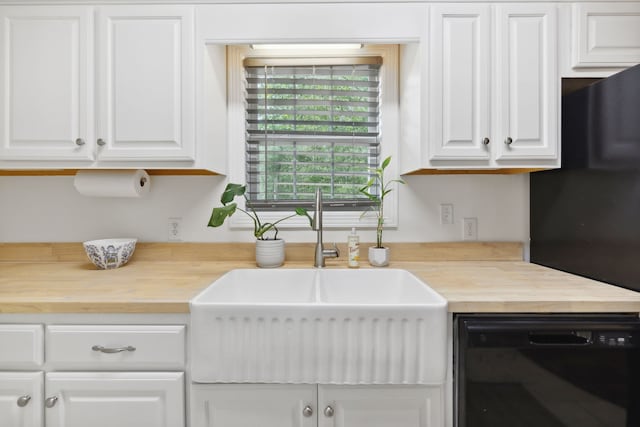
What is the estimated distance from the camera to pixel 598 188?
1.31 metres

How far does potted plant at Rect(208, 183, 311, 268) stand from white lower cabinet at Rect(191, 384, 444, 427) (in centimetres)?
65

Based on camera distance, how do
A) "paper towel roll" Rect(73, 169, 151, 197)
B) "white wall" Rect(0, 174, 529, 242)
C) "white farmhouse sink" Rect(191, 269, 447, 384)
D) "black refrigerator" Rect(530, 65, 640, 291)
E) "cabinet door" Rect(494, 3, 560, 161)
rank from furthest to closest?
"white wall" Rect(0, 174, 529, 242) → "paper towel roll" Rect(73, 169, 151, 197) → "cabinet door" Rect(494, 3, 560, 161) → "black refrigerator" Rect(530, 65, 640, 291) → "white farmhouse sink" Rect(191, 269, 447, 384)

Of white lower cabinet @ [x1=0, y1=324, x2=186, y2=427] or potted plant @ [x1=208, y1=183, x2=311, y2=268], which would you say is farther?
potted plant @ [x1=208, y1=183, x2=311, y2=268]

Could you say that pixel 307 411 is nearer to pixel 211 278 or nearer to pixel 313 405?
pixel 313 405

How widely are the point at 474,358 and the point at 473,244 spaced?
848mm

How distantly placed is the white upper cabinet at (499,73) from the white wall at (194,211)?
1.27 feet

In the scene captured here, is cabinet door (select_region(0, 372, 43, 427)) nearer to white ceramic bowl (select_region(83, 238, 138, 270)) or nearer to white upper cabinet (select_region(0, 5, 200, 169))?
white ceramic bowl (select_region(83, 238, 138, 270))

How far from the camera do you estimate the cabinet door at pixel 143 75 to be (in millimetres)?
1440

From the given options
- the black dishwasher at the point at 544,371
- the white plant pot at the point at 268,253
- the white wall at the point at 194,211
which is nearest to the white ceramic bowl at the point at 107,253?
the white wall at the point at 194,211

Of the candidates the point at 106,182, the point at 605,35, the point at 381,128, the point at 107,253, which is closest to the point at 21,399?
the point at 107,253

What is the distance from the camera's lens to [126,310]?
3.57 ft

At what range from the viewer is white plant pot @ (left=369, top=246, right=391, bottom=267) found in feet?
5.37

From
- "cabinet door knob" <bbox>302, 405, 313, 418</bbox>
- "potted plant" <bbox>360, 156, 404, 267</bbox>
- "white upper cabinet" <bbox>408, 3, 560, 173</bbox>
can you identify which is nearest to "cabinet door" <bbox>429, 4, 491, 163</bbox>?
"white upper cabinet" <bbox>408, 3, 560, 173</bbox>

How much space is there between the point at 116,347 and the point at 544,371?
54.4 inches
